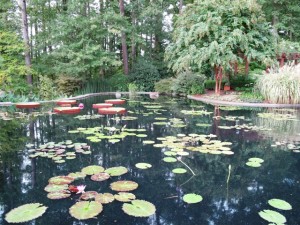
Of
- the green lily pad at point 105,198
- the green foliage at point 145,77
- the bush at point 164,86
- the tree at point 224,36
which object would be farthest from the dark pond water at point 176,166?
the green foliage at point 145,77

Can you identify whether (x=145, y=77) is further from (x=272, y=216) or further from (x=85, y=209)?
(x=272, y=216)

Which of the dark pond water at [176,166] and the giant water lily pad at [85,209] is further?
the dark pond water at [176,166]

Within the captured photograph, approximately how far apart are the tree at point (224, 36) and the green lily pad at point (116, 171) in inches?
286

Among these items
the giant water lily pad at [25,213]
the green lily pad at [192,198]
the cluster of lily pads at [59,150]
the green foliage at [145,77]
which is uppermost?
the green foliage at [145,77]

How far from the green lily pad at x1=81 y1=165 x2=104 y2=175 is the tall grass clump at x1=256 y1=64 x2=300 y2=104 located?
7220 millimetres

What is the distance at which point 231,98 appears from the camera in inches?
400

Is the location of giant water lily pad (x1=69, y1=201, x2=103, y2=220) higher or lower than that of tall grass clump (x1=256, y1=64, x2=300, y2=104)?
lower

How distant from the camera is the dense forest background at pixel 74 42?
10.8 meters

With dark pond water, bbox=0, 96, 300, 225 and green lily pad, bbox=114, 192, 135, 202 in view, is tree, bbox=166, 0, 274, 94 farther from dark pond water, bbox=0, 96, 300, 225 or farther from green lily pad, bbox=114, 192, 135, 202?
green lily pad, bbox=114, 192, 135, 202

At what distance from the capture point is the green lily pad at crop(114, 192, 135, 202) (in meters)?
2.39

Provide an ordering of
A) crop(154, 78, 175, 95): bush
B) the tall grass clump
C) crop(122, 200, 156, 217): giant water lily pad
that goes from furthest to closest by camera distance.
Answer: crop(154, 78, 175, 95): bush
the tall grass clump
crop(122, 200, 156, 217): giant water lily pad

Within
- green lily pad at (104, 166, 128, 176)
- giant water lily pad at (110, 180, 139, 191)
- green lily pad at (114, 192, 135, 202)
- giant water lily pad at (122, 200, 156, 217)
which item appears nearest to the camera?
giant water lily pad at (122, 200, 156, 217)

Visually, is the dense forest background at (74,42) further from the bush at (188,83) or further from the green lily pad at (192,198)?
the green lily pad at (192,198)

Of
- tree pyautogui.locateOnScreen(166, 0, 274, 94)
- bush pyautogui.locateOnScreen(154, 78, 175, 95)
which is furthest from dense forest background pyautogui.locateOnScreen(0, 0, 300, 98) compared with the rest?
bush pyautogui.locateOnScreen(154, 78, 175, 95)
